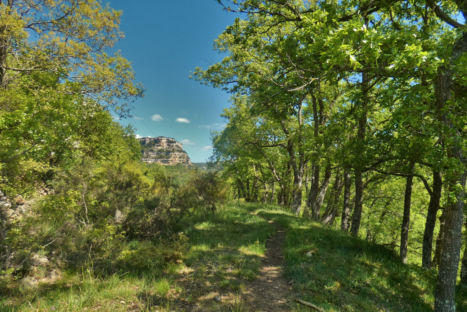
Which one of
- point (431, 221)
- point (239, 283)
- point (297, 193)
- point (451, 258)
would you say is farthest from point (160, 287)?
point (297, 193)

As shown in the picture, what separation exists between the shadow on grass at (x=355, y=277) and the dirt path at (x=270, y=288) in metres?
0.31

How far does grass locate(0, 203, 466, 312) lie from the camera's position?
4008mm

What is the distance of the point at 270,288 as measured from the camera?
4758 millimetres

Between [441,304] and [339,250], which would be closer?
[441,304]

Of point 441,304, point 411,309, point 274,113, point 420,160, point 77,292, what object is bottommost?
point 77,292

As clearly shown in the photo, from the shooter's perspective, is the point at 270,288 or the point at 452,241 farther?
the point at 270,288

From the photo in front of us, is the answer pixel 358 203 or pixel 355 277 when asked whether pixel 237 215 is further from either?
pixel 355 277

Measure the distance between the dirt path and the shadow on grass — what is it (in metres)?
0.31

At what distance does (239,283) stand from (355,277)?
9.87 feet

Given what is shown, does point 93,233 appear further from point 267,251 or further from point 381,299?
point 381,299

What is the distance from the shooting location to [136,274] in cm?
523

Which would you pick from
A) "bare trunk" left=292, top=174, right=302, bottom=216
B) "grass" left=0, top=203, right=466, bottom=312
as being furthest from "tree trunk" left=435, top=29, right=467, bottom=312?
"bare trunk" left=292, top=174, right=302, bottom=216

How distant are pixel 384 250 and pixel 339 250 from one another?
5.94 feet

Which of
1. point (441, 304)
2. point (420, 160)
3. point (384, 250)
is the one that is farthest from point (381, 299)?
point (420, 160)
